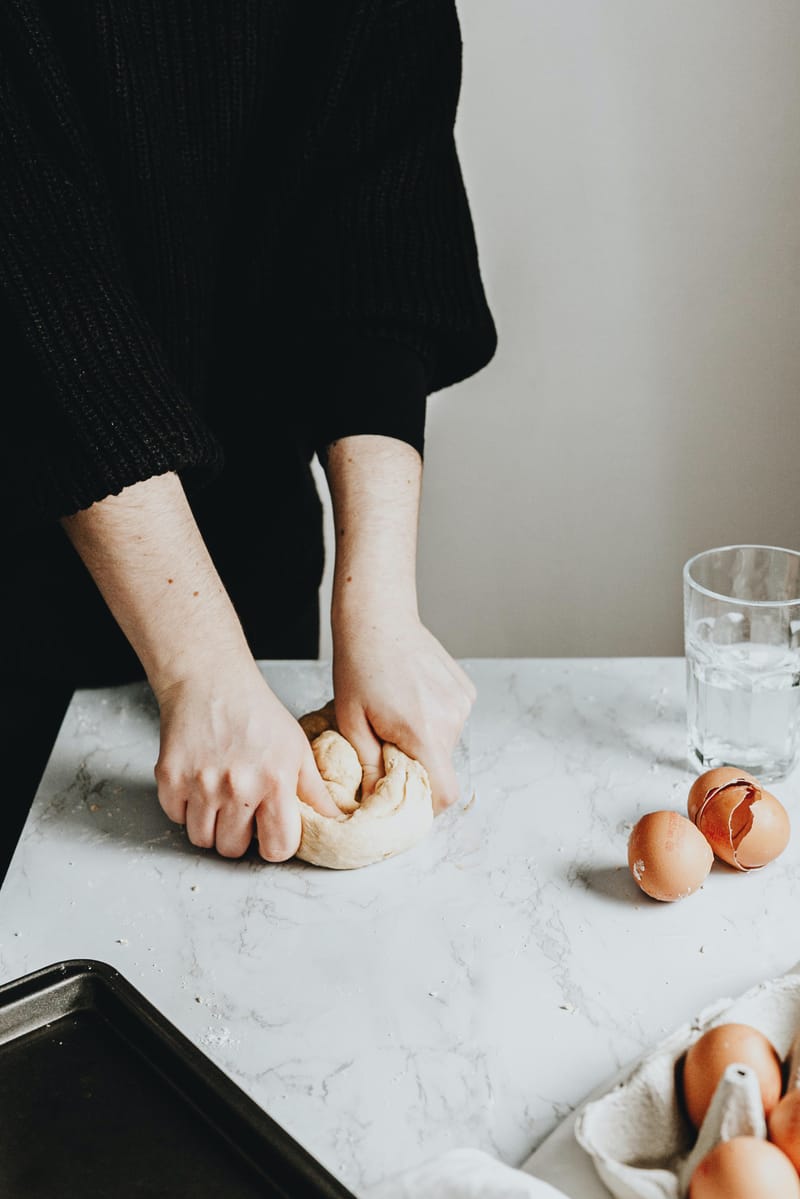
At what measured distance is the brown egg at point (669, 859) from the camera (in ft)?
2.65

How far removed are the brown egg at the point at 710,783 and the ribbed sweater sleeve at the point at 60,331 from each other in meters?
0.49

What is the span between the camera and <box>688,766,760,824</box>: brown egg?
2.87ft

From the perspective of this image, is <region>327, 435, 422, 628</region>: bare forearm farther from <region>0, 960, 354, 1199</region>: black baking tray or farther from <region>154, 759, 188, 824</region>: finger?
<region>0, 960, 354, 1199</region>: black baking tray

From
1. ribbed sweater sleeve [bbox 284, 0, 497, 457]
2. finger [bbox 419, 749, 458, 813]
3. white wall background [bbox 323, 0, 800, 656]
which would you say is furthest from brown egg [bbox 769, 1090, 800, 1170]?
white wall background [bbox 323, 0, 800, 656]

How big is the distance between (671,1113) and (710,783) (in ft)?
1.05

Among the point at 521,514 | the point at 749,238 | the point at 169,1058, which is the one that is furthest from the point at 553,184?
the point at 169,1058

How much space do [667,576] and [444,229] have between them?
0.89 metres

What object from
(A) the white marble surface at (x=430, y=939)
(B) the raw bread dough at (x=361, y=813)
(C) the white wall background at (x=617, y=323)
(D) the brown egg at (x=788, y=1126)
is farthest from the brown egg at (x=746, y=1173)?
(C) the white wall background at (x=617, y=323)

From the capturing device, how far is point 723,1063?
1.98 ft

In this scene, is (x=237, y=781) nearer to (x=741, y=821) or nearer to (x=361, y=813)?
Answer: (x=361, y=813)

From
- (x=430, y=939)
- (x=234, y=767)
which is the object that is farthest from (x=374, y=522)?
(x=430, y=939)

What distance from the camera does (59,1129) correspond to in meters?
0.63

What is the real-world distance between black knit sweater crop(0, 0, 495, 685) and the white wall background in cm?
45

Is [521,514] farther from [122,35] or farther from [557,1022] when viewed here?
[557,1022]
